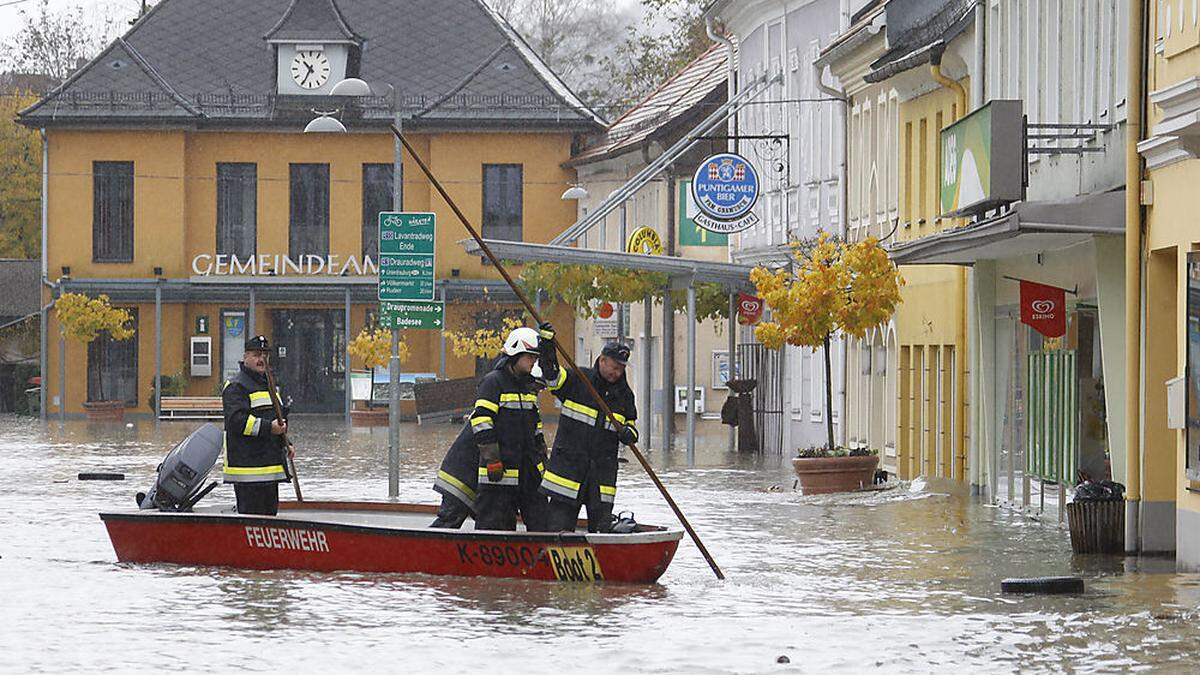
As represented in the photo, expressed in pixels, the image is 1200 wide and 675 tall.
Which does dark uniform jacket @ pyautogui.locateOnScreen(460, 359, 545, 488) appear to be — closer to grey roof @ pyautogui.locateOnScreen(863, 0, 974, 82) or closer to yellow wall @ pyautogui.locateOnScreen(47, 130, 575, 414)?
grey roof @ pyautogui.locateOnScreen(863, 0, 974, 82)

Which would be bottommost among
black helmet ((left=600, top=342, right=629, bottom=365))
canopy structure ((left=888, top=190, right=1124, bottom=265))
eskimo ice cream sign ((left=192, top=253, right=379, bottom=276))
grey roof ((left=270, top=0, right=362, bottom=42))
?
black helmet ((left=600, top=342, right=629, bottom=365))

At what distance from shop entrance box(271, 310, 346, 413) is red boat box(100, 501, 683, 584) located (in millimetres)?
45927

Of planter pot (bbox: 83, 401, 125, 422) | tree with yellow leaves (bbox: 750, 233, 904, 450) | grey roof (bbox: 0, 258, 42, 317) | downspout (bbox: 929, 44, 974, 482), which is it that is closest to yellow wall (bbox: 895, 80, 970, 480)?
downspout (bbox: 929, 44, 974, 482)

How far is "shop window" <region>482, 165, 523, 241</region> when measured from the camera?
208 ft

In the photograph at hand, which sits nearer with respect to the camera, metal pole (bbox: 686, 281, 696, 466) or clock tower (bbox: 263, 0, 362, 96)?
metal pole (bbox: 686, 281, 696, 466)

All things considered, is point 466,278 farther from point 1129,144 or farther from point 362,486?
point 1129,144

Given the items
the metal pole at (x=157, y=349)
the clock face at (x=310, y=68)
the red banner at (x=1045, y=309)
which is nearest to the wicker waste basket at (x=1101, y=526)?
the red banner at (x=1045, y=309)

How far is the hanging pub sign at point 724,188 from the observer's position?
3619 cm

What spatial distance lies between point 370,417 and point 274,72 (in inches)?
470

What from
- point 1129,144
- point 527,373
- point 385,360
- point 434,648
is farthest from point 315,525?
point 385,360

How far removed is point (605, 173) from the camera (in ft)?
198

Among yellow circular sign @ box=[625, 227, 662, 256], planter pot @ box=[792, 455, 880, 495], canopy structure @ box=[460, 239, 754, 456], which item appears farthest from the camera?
yellow circular sign @ box=[625, 227, 662, 256]

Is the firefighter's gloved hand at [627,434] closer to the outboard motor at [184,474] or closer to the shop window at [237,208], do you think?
the outboard motor at [184,474]

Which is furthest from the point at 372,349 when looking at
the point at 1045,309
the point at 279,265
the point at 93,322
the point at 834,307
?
the point at 1045,309
